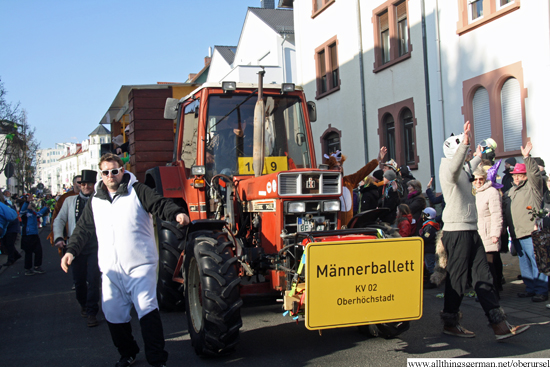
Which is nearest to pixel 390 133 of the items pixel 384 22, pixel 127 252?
pixel 384 22

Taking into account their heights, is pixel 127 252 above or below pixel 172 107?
below

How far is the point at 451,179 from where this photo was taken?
5387 millimetres

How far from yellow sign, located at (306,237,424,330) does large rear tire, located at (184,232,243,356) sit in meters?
0.85

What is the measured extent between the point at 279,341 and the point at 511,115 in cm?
852

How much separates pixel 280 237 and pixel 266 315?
1.85 meters

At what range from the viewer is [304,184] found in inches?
206

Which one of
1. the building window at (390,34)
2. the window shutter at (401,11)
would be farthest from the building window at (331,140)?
the window shutter at (401,11)

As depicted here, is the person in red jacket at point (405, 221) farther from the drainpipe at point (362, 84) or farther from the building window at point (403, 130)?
the drainpipe at point (362, 84)

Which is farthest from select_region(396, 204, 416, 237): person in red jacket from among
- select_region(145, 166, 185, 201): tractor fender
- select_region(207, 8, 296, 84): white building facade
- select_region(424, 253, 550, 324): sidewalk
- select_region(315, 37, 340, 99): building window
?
select_region(207, 8, 296, 84): white building facade

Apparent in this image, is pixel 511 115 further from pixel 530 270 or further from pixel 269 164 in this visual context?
pixel 269 164

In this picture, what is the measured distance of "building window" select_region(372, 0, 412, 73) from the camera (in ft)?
50.1

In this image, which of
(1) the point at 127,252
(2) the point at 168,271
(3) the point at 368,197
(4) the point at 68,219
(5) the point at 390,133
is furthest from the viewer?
(5) the point at 390,133

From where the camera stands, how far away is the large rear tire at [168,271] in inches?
259

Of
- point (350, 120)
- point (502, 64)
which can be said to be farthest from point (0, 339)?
point (350, 120)
